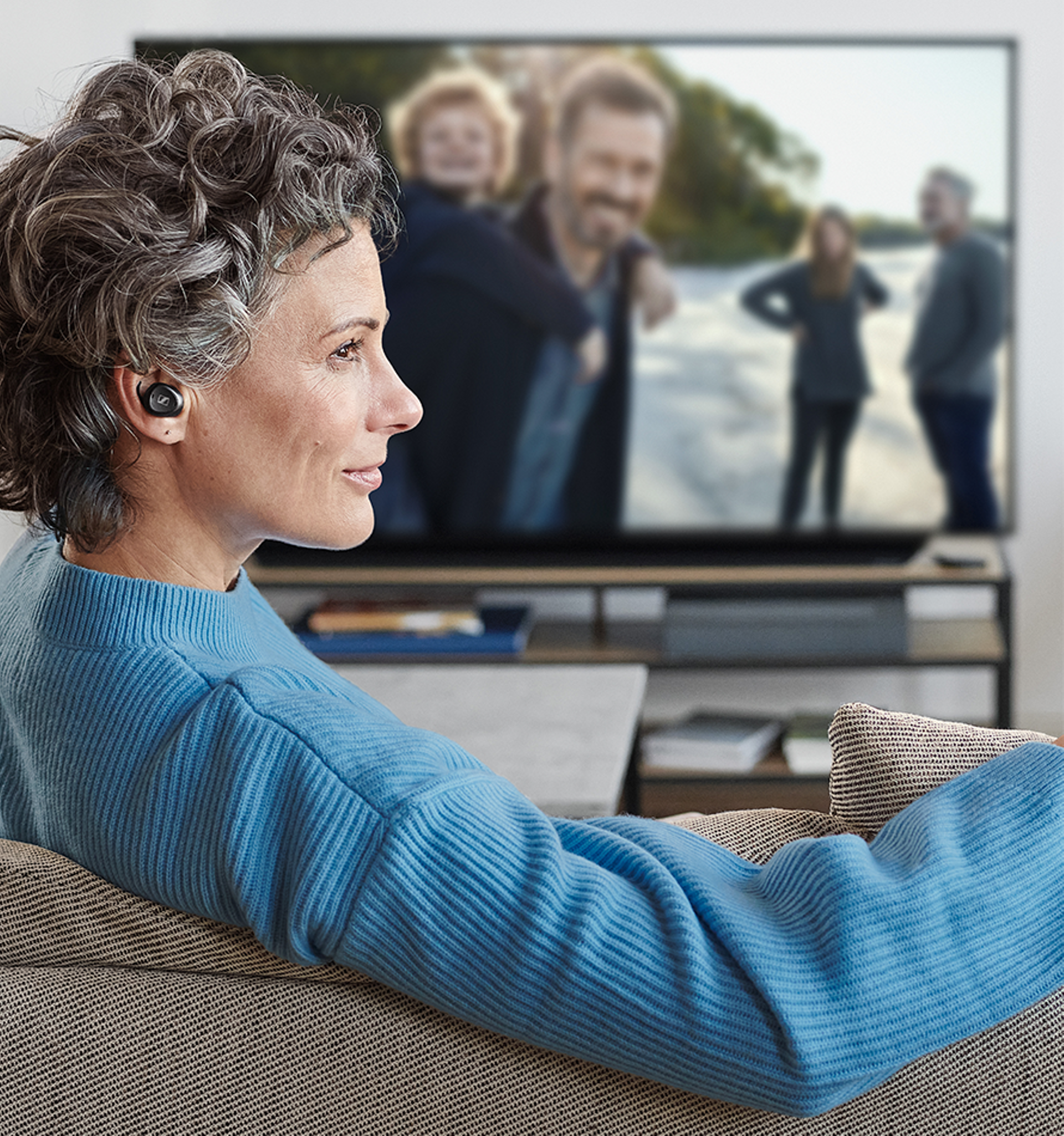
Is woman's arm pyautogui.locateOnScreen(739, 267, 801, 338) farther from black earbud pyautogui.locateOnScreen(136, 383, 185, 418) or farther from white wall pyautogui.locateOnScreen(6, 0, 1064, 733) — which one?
black earbud pyautogui.locateOnScreen(136, 383, 185, 418)

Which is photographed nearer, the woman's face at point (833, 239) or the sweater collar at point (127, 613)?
the sweater collar at point (127, 613)

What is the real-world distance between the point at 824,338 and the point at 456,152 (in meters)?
1.12

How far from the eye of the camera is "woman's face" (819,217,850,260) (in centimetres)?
368

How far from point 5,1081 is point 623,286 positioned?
3.19m

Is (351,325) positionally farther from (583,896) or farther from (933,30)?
(933,30)

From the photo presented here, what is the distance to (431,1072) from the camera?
0.77 meters

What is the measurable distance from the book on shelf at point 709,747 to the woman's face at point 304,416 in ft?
8.52

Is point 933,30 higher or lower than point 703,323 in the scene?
higher

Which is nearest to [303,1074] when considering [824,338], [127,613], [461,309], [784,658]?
[127,613]

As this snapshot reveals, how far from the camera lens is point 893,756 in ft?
2.85

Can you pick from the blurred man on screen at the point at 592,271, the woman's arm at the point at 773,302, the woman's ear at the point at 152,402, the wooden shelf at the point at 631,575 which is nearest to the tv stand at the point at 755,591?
the wooden shelf at the point at 631,575

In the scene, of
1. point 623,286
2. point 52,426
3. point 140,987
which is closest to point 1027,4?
point 623,286

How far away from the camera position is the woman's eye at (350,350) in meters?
0.94

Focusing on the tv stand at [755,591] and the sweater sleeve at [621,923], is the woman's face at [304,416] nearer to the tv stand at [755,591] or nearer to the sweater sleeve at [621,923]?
the sweater sleeve at [621,923]
